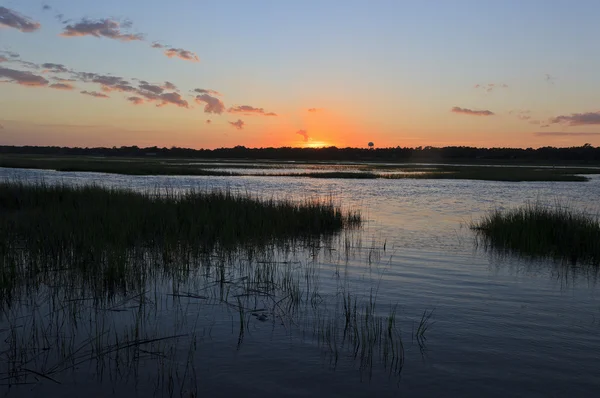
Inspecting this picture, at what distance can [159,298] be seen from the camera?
29.6ft

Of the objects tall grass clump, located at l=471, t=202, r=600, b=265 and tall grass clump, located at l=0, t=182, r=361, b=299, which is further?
tall grass clump, located at l=471, t=202, r=600, b=265

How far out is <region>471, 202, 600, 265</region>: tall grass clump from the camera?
14.4 metres

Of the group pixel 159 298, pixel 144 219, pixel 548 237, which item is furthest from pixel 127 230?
pixel 548 237

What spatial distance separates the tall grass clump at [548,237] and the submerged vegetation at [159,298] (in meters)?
5.14

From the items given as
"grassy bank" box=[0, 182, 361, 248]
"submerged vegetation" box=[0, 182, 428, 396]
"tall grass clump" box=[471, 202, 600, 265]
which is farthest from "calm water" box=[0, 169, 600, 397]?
"grassy bank" box=[0, 182, 361, 248]

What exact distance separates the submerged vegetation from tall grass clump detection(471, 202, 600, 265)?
5144mm

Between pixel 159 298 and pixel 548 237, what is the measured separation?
13.0 m

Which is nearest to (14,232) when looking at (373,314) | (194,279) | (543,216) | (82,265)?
(82,265)

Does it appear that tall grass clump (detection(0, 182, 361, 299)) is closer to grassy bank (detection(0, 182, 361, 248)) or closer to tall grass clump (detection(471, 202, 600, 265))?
grassy bank (detection(0, 182, 361, 248))

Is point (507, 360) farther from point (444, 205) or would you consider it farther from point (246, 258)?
point (444, 205)

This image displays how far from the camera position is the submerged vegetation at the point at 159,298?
20.4 ft

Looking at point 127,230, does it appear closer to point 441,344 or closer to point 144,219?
point 144,219

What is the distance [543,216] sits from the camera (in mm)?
17344

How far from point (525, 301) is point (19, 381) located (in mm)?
8987
